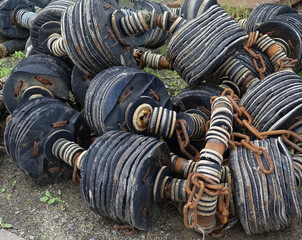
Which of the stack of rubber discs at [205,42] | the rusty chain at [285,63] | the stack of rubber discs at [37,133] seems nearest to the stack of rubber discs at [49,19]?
the stack of rubber discs at [37,133]

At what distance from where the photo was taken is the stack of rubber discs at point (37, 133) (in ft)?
8.84

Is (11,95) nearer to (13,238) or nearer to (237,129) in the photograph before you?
(13,238)

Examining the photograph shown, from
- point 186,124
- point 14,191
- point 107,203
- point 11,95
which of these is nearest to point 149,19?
point 186,124

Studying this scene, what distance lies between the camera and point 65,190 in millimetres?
2902

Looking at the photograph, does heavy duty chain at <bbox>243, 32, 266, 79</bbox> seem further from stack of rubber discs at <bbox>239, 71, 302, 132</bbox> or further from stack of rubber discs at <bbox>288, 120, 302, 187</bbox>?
stack of rubber discs at <bbox>288, 120, 302, 187</bbox>

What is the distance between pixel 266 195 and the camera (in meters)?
2.13

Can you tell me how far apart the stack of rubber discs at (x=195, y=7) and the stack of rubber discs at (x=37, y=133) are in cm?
160

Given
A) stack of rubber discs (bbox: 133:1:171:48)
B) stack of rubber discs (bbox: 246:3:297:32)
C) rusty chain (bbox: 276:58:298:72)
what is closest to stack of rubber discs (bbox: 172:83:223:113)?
rusty chain (bbox: 276:58:298:72)

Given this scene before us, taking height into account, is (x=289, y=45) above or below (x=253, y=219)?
above

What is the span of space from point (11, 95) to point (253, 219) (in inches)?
85.0

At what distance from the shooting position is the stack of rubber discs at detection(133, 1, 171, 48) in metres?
4.38

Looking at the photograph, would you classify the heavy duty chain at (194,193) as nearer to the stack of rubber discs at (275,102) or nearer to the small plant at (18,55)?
the stack of rubber discs at (275,102)

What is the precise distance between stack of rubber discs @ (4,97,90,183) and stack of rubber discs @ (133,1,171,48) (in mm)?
1779

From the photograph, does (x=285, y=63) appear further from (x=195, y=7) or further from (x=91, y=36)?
(x=91, y=36)
